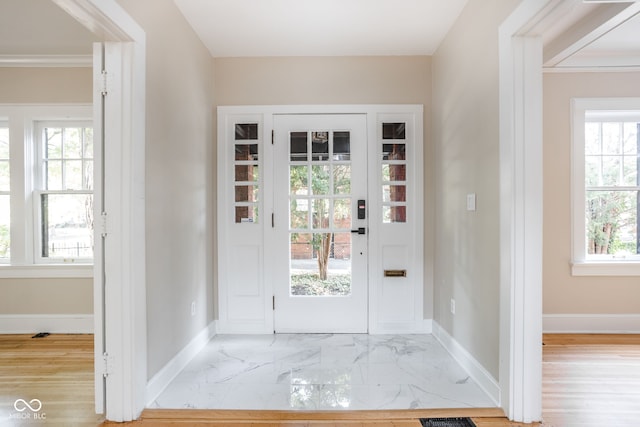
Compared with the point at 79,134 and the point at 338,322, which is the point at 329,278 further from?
the point at 79,134

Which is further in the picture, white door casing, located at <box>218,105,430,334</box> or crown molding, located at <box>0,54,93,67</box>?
white door casing, located at <box>218,105,430,334</box>

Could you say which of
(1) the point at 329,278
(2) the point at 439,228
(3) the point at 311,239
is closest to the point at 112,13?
(3) the point at 311,239

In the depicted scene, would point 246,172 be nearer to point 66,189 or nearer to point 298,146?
point 298,146

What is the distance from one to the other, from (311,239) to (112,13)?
223cm

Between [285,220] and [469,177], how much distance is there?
1.63 metres

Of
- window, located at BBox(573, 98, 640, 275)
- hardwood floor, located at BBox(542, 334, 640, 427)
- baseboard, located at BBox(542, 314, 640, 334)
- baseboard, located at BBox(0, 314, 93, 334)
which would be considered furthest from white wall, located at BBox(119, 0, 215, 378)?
window, located at BBox(573, 98, 640, 275)

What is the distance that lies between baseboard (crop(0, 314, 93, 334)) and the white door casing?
132cm

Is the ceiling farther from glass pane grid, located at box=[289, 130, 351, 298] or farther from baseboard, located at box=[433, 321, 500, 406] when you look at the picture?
baseboard, located at box=[433, 321, 500, 406]

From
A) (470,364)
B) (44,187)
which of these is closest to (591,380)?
(470,364)

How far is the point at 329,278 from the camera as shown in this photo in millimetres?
3395

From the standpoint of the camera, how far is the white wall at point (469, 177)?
2.18 meters

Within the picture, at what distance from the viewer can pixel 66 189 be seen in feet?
11.7

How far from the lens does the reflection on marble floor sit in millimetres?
2150

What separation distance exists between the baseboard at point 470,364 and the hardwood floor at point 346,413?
0.15 metres
